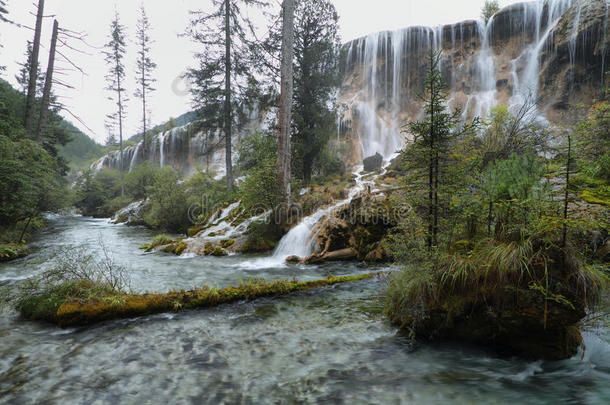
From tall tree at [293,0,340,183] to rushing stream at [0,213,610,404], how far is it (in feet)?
42.7

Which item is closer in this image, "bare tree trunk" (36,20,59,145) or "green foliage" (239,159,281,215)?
"green foliage" (239,159,281,215)

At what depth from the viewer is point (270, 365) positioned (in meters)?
3.05

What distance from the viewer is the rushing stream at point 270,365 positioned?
254 centimetres

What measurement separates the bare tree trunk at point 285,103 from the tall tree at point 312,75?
486cm

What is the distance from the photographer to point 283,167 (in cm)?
Result: 1081

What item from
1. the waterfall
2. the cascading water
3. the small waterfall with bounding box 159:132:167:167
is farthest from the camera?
the small waterfall with bounding box 159:132:167:167

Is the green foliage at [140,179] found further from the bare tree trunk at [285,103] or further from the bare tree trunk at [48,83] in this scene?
the bare tree trunk at [285,103]

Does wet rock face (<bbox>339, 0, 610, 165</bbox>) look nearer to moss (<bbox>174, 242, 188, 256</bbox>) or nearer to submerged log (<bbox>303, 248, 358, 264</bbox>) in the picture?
submerged log (<bbox>303, 248, 358, 264</bbox>)

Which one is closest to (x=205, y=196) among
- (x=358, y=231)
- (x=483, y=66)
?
(x=358, y=231)

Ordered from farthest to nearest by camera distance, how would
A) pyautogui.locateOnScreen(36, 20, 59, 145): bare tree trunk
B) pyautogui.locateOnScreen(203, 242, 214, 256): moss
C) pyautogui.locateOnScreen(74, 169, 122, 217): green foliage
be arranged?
pyautogui.locateOnScreen(74, 169, 122, 217): green foliage
pyautogui.locateOnScreen(36, 20, 59, 145): bare tree trunk
pyautogui.locateOnScreen(203, 242, 214, 256): moss

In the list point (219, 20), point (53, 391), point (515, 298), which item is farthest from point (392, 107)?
point (53, 391)

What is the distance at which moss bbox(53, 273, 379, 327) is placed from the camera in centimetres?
379

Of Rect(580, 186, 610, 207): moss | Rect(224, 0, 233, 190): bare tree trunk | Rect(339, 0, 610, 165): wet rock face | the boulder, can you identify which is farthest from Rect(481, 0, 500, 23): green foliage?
Rect(580, 186, 610, 207): moss

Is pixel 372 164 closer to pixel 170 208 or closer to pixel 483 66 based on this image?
pixel 170 208
